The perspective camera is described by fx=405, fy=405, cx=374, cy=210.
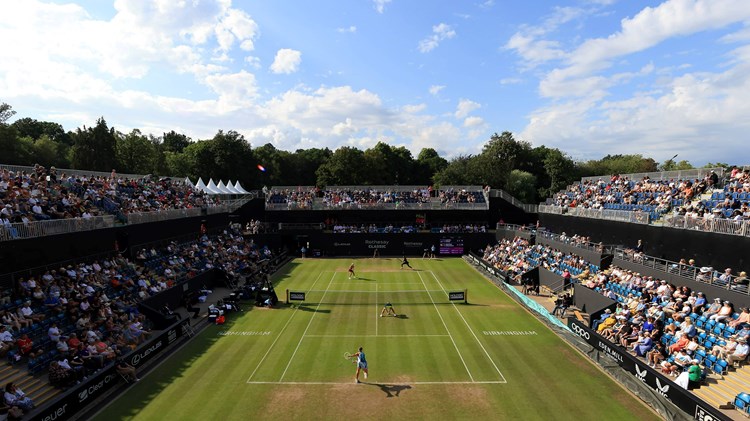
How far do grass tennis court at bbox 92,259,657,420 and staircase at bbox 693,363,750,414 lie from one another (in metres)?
2.24

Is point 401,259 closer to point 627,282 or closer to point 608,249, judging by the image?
point 608,249

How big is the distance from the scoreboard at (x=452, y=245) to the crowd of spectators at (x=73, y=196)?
28.8 metres

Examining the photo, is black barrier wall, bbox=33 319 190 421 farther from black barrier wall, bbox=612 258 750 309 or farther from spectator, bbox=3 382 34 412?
black barrier wall, bbox=612 258 750 309

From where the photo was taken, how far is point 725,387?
589 inches

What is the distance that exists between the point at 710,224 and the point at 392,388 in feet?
62.5

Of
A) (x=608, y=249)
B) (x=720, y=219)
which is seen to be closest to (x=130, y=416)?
(x=720, y=219)

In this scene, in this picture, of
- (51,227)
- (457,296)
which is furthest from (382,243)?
(51,227)

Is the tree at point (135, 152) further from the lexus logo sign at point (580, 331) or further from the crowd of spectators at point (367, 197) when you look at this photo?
the lexus logo sign at point (580, 331)

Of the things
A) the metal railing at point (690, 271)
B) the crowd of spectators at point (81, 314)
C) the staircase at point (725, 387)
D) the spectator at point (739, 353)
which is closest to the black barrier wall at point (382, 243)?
the crowd of spectators at point (81, 314)

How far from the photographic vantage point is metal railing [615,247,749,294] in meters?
18.3

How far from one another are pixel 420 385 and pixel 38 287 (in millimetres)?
18434

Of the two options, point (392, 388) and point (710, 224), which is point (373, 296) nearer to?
point (392, 388)

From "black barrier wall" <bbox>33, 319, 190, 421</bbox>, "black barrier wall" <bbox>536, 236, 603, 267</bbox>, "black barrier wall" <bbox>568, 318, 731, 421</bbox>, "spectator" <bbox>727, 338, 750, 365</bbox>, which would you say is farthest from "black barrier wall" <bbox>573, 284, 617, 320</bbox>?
"black barrier wall" <bbox>33, 319, 190, 421</bbox>

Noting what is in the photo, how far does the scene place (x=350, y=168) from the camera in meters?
81.2
